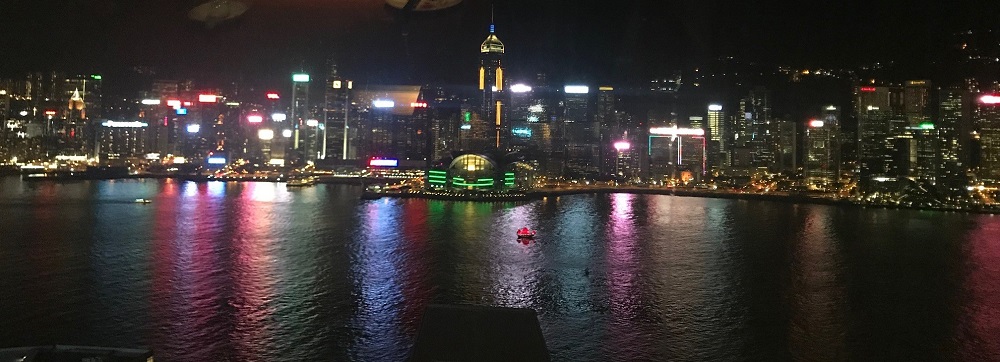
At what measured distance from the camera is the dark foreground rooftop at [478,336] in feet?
8.10

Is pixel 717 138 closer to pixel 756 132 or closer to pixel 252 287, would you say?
pixel 756 132

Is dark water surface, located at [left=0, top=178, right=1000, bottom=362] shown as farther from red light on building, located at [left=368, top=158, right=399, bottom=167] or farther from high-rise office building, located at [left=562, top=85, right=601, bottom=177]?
red light on building, located at [left=368, top=158, right=399, bottom=167]

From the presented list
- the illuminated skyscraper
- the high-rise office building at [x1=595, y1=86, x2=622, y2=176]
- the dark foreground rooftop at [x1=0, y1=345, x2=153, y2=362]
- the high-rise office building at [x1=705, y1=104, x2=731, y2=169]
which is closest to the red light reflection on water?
the dark foreground rooftop at [x1=0, y1=345, x2=153, y2=362]

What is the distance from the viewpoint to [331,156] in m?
32.4

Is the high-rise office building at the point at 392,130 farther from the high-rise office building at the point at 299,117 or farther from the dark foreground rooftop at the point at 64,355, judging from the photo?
the dark foreground rooftop at the point at 64,355

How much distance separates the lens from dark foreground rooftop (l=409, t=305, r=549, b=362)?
247cm

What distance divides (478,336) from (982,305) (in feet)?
18.5

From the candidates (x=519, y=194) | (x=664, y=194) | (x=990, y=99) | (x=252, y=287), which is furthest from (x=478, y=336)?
(x=990, y=99)

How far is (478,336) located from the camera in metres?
2.60

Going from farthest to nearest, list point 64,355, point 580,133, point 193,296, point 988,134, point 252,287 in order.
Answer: point 580,133 → point 988,134 → point 252,287 → point 193,296 → point 64,355

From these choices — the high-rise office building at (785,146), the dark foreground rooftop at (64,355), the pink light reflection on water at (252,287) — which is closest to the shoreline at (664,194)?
the high-rise office building at (785,146)

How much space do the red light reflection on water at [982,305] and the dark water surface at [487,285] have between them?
3cm

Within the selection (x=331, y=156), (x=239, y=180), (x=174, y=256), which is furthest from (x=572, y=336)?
(x=331, y=156)

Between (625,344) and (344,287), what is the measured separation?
2790 mm
